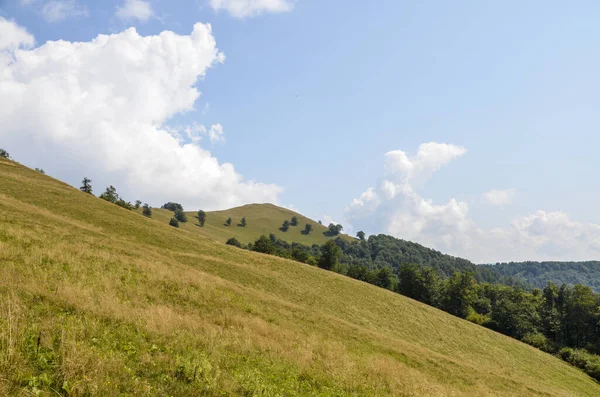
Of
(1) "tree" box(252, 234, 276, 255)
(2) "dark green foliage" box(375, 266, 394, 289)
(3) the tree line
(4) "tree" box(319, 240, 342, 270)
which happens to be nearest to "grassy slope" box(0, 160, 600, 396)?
(3) the tree line

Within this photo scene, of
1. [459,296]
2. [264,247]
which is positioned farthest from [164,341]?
[459,296]

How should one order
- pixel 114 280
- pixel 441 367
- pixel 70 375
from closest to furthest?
→ 1. pixel 70 375
2. pixel 114 280
3. pixel 441 367

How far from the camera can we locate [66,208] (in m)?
44.9

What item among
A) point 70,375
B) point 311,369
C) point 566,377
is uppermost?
point 70,375

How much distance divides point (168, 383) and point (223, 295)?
47.2ft

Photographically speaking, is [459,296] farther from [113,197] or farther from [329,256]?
[113,197]

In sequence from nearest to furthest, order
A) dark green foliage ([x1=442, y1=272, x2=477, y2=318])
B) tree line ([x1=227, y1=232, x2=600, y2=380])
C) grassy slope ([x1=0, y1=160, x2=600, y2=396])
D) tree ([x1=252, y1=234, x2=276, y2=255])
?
grassy slope ([x1=0, y1=160, x2=600, y2=396]) < tree line ([x1=227, y1=232, x2=600, y2=380]) < dark green foliage ([x1=442, y1=272, x2=477, y2=318]) < tree ([x1=252, y1=234, x2=276, y2=255])

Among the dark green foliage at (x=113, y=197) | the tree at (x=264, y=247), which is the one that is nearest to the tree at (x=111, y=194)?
the dark green foliage at (x=113, y=197)

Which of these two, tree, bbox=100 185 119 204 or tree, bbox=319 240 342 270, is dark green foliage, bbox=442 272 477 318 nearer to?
tree, bbox=319 240 342 270

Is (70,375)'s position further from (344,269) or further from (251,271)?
(344,269)

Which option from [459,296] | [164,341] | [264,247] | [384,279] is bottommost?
[164,341]

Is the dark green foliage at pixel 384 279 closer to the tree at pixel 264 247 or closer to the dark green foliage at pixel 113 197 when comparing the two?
the tree at pixel 264 247

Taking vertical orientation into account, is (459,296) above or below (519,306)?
below

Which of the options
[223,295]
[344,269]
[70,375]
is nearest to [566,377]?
[223,295]
